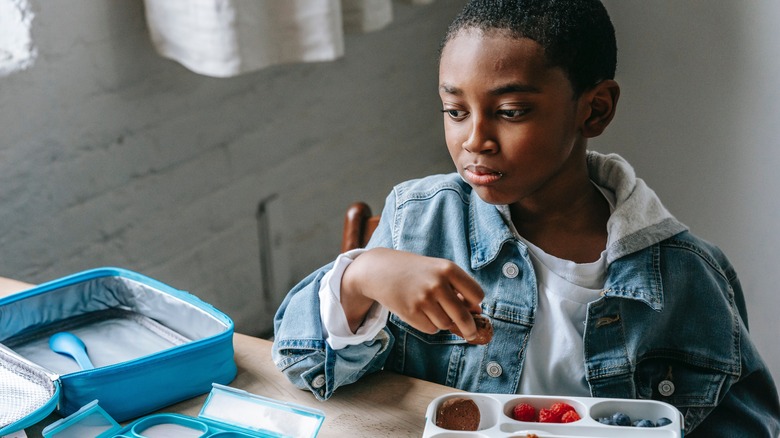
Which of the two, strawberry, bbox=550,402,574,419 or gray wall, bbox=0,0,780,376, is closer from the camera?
strawberry, bbox=550,402,574,419

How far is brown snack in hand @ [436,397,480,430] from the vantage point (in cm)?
82

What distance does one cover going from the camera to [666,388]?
1.02 metres

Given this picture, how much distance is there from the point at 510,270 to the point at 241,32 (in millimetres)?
775

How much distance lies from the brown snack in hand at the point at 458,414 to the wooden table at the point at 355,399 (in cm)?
5

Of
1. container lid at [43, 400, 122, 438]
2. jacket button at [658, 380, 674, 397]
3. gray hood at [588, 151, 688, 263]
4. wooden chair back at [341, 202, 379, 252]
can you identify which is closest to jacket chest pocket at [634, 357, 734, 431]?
jacket button at [658, 380, 674, 397]

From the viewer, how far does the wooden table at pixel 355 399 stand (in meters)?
0.88

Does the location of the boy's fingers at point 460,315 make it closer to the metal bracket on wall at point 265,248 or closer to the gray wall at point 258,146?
the gray wall at point 258,146

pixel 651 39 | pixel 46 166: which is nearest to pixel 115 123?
pixel 46 166

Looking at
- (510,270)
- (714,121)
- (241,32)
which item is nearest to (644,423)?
(510,270)

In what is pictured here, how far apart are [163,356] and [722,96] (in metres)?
1.38

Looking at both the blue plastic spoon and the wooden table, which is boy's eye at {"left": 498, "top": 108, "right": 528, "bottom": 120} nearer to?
the wooden table

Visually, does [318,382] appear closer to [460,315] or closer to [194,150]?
[460,315]

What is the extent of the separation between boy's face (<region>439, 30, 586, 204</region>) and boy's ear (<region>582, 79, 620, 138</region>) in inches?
1.4

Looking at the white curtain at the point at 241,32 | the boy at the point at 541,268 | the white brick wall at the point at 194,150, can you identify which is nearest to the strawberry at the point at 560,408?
the boy at the point at 541,268
